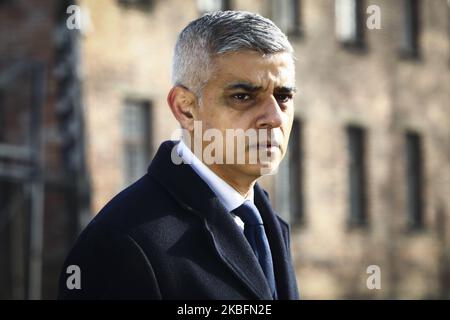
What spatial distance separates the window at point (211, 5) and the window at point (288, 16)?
1547mm

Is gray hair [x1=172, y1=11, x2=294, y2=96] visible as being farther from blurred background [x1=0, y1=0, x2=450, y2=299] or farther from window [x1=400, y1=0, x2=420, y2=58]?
window [x1=400, y1=0, x2=420, y2=58]

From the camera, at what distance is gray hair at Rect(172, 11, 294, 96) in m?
2.46

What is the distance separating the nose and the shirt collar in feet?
0.59

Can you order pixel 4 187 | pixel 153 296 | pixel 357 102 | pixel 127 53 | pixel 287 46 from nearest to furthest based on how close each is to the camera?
1. pixel 153 296
2. pixel 287 46
3. pixel 4 187
4. pixel 127 53
5. pixel 357 102

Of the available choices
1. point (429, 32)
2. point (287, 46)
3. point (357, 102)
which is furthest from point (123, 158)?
point (287, 46)

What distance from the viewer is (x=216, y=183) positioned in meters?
2.58

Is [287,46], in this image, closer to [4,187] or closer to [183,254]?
[183,254]

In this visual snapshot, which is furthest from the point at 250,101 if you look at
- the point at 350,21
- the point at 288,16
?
the point at 350,21

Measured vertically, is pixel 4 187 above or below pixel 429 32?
below

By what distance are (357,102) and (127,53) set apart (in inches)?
273

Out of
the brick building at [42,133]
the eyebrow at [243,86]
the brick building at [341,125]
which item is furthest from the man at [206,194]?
the brick building at [341,125]

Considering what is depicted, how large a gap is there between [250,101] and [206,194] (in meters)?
0.24

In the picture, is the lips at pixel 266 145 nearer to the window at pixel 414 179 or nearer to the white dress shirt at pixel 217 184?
the white dress shirt at pixel 217 184

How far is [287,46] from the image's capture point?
8.35ft
